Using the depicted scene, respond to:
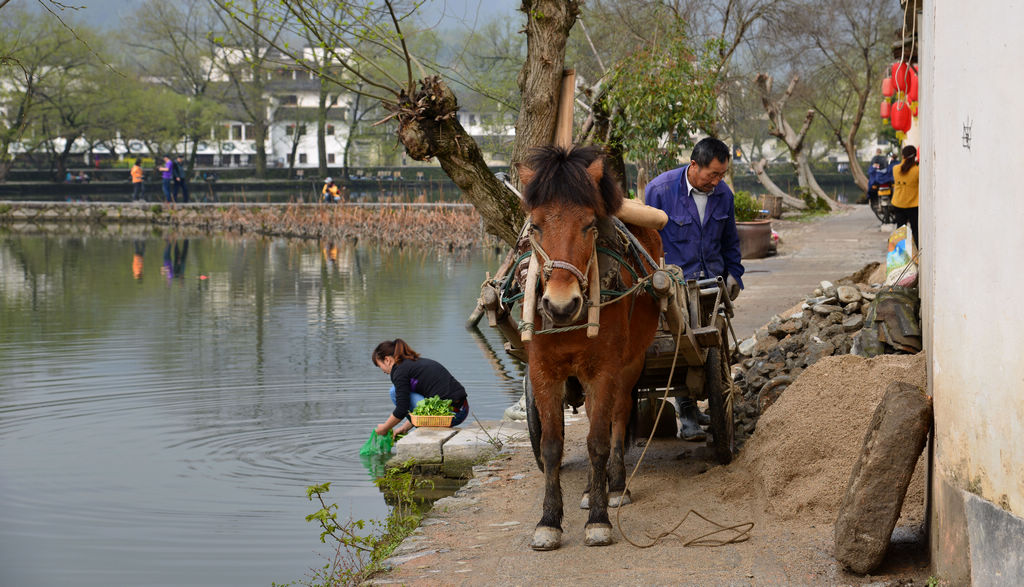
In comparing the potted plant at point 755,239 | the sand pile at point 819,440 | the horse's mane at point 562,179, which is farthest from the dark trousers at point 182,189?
the horse's mane at point 562,179

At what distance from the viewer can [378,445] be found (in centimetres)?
906

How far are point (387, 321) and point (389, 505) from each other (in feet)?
31.4

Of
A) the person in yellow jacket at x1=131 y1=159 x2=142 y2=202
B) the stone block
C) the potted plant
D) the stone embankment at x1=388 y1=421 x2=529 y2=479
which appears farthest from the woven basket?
the person in yellow jacket at x1=131 y1=159 x2=142 y2=202

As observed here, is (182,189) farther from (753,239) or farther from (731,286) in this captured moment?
(731,286)

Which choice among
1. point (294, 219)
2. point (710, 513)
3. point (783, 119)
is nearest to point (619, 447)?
point (710, 513)

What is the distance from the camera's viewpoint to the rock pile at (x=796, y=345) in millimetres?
8125

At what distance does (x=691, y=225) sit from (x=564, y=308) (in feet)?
8.08

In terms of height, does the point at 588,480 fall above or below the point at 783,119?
below

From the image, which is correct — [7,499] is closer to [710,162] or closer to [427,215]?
[710,162]

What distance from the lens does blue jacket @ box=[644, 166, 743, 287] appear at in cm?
692

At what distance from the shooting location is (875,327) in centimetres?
736

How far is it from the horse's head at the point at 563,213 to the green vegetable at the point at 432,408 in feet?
12.8

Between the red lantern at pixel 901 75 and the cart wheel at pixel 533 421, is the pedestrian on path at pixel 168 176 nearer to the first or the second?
the red lantern at pixel 901 75

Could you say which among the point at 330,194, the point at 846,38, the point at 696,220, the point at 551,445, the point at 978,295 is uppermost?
the point at 846,38
